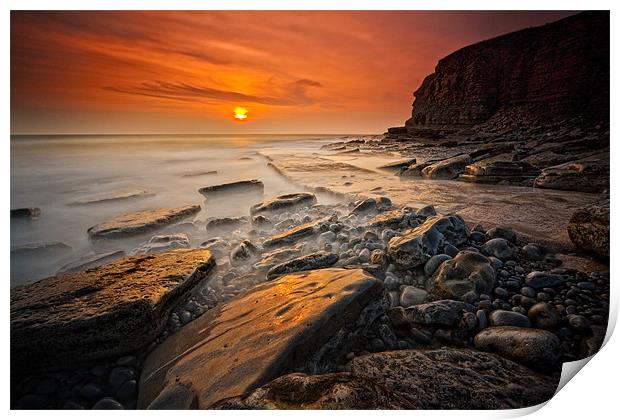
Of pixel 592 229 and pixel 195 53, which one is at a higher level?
pixel 195 53

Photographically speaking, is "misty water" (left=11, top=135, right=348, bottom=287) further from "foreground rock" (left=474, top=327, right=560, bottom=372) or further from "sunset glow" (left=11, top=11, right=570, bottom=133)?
"foreground rock" (left=474, top=327, right=560, bottom=372)

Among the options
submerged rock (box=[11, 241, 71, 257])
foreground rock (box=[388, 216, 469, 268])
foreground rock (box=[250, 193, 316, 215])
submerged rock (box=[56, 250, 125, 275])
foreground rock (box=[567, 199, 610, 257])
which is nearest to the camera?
foreground rock (box=[567, 199, 610, 257])

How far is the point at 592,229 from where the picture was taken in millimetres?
1937

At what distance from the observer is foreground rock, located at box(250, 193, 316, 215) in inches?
149

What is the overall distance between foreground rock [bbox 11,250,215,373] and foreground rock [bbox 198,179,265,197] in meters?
2.98

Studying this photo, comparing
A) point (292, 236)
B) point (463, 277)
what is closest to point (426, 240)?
point (463, 277)

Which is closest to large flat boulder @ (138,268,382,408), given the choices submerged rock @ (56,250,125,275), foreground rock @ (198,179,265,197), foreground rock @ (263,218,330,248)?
foreground rock @ (263,218,330,248)

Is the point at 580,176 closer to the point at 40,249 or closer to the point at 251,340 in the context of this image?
the point at 251,340

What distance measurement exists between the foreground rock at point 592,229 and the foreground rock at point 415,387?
3.83 ft

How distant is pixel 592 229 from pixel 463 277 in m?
1.06

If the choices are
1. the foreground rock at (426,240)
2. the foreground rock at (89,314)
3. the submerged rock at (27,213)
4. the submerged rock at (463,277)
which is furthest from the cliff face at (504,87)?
the submerged rock at (27,213)

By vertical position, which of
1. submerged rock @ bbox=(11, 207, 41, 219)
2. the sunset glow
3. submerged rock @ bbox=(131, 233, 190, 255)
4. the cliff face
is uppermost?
the cliff face

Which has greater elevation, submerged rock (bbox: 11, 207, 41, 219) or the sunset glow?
the sunset glow
